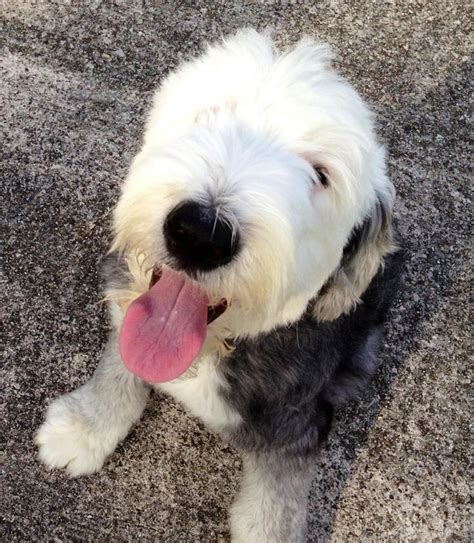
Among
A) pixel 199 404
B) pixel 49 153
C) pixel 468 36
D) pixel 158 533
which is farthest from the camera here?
pixel 468 36

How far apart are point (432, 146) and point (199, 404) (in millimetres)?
1963

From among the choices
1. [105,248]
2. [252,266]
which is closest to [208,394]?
[252,266]

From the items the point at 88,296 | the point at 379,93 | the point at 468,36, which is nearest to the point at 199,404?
the point at 88,296

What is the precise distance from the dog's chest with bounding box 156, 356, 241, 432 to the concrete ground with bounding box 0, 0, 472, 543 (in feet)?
1.57

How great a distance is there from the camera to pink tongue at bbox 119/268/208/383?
1781 millimetres

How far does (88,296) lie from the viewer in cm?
276

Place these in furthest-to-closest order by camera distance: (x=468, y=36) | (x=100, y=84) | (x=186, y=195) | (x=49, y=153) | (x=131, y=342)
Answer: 1. (x=468, y=36)
2. (x=100, y=84)
3. (x=49, y=153)
4. (x=131, y=342)
5. (x=186, y=195)

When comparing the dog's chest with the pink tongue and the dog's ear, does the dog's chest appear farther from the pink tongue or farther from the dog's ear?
the dog's ear

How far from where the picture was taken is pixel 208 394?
6.98 ft

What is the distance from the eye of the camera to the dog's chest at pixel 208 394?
210 centimetres

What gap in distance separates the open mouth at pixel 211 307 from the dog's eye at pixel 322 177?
0.41 m

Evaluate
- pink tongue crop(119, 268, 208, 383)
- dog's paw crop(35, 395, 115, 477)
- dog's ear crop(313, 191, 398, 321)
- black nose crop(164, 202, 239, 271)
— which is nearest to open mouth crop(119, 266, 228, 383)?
pink tongue crop(119, 268, 208, 383)

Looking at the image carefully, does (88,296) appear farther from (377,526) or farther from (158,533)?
(377,526)

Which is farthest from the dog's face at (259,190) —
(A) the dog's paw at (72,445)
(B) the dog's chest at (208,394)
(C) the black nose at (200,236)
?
(A) the dog's paw at (72,445)
